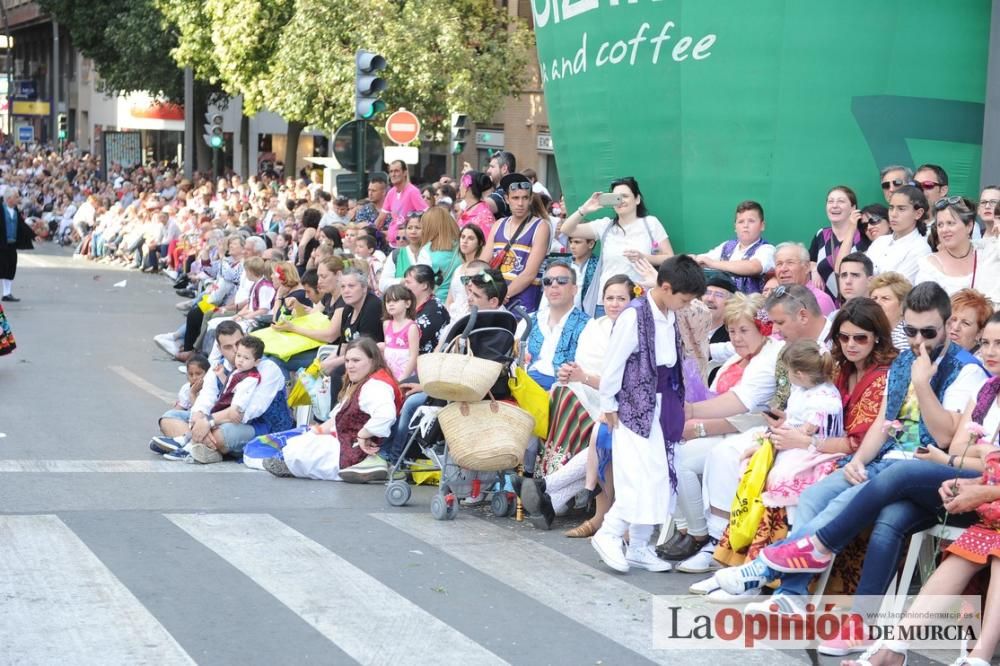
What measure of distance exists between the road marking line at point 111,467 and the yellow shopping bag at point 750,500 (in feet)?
14.6

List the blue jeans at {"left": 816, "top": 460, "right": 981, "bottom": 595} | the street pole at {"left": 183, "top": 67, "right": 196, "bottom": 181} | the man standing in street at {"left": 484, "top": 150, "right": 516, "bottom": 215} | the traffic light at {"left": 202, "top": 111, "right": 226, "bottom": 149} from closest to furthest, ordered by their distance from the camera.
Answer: the blue jeans at {"left": 816, "top": 460, "right": 981, "bottom": 595}, the man standing in street at {"left": 484, "top": 150, "right": 516, "bottom": 215}, the traffic light at {"left": 202, "top": 111, "right": 226, "bottom": 149}, the street pole at {"left": 183, "top": 67, "right": 196, "bottom": 181}

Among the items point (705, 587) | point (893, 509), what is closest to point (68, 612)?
point (705, 587)

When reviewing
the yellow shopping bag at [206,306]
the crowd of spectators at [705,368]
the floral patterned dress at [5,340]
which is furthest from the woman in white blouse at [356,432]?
the yellow shopping bag at [206,306]

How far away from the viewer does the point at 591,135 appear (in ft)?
42.2

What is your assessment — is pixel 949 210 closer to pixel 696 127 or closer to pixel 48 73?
pixel 696 127

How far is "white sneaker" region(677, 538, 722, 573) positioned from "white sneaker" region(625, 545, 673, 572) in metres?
0.09

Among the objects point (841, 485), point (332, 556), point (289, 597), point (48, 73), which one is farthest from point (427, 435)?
point (48, 73)

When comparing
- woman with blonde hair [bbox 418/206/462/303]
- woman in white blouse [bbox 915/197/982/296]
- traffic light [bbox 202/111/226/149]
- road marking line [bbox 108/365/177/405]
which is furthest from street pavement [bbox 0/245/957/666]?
traffic light [bbox 202/111/226/149]

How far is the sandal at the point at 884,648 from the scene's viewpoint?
20.1ft

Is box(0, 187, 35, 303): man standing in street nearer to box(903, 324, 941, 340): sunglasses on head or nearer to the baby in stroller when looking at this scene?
the baby in stroller

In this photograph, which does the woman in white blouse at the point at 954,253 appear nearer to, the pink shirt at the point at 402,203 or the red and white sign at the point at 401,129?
the pink shirt at the point at 402,203

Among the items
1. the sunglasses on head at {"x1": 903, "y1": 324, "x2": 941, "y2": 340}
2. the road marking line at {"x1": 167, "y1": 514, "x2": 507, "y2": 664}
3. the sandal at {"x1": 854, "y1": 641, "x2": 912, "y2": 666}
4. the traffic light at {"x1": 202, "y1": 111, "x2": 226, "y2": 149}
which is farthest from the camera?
the traffic light at {"x1": 202, "y1": 111, "x2": 226, "y2": 149}

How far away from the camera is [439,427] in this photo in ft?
31.2

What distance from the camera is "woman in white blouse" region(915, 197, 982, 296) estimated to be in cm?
859
